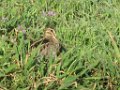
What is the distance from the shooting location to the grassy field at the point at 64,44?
251cm

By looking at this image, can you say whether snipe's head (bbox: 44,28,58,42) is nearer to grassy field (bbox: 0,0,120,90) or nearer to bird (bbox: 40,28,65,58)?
bird (bbox: 40,28,65,58)

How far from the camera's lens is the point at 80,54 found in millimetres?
2768

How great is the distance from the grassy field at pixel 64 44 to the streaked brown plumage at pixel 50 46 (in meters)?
0.08

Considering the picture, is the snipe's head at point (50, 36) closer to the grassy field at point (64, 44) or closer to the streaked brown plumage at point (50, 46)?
the streaked brown plumage at point (50, 46)

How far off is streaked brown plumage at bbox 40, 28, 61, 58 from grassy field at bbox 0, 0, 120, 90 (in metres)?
0.08

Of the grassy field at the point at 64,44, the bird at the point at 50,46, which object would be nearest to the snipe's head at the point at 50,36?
the bird at the point at 50,46

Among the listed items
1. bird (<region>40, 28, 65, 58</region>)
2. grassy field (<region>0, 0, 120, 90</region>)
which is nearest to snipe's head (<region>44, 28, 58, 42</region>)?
bird (<region>40, 28, 65, 58</region>)

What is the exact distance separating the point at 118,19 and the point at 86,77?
94cm

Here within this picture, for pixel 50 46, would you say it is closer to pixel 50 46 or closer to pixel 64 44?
pixel 50 46

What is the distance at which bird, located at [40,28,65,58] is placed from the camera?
2.73 meters

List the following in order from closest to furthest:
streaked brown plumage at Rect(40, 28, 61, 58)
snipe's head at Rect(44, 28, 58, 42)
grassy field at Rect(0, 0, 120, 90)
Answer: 1. grassy field at Rect(0, 0, 120, 90)
2. streaked brown plumage at Rect(40, 28, 61, 58)
3. snipe's head at Rect(44, 28, 58, 42)

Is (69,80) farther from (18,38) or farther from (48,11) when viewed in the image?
(48,11)

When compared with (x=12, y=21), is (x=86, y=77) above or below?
below

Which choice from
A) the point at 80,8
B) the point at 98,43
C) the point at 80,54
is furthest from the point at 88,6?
the point at 80,54
